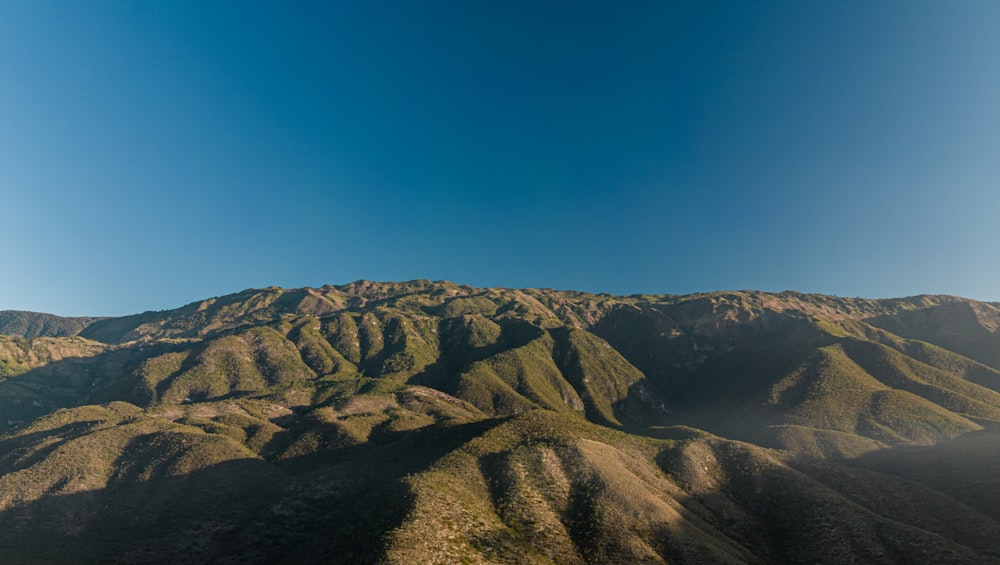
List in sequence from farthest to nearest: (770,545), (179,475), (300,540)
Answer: (179,475)
(300,540)
(770,545)

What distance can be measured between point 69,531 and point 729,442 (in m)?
150

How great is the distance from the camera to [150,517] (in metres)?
91.6

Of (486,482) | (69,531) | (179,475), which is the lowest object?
(69,531)

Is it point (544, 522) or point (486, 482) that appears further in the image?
point (486, 482)

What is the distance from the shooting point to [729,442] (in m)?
108

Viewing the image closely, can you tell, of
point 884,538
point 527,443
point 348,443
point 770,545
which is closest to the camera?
point 884,538

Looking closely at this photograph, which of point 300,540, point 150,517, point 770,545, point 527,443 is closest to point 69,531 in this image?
point 150,517

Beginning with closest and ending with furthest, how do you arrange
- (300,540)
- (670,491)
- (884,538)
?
(884,538) < (300,540) < (670,491)

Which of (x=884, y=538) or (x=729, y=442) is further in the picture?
(x=729, y=442)

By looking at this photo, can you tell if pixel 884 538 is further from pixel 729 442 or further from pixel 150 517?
pixel 150 517

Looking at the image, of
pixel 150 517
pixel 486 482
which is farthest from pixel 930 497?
pixel 150 517

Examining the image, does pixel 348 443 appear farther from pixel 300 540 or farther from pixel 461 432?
pixel 300 540

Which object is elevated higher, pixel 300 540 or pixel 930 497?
pixel 930 497

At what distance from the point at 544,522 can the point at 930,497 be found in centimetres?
7921
